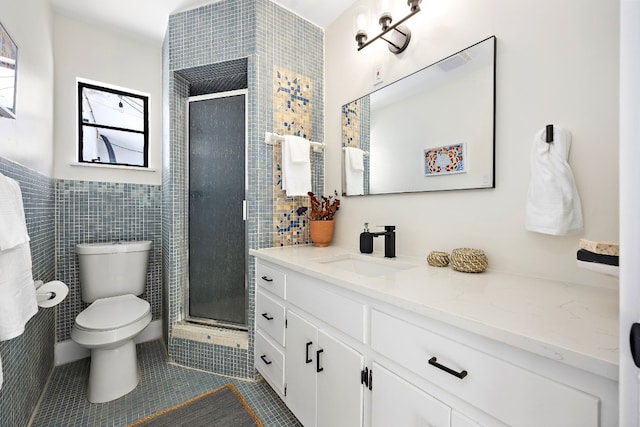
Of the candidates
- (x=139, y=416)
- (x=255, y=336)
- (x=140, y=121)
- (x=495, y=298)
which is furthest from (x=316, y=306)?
(x=140, y=121)

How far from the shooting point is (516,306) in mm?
778

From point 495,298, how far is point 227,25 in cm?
224

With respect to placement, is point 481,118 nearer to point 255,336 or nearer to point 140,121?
point 255,336

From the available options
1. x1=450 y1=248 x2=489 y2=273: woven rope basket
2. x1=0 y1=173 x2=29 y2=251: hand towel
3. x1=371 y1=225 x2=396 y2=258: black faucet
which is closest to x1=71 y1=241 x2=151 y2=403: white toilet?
x1=0 y1=173 x2=29 y2=251: hand towel

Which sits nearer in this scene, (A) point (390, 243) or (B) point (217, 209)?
(A) point (390, 243)

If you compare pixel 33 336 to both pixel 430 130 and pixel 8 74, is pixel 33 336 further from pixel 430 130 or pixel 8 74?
pixel 430 130

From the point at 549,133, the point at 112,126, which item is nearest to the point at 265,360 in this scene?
the point at 549,133

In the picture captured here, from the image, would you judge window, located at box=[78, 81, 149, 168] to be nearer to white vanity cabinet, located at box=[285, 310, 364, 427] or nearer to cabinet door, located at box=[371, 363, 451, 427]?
white vanity cabinet, located at box=[285, 310, 364, 427]

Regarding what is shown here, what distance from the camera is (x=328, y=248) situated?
1.94 metres

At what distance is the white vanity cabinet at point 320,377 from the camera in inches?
41.3

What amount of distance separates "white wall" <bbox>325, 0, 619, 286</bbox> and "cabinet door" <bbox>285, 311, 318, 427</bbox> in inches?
27.9

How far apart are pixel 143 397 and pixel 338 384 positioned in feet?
4.42

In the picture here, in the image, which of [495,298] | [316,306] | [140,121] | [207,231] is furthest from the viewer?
[140,121]

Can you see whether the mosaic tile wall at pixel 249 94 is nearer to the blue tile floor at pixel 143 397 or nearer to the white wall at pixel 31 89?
the blue tile floor at pixel 143 397
